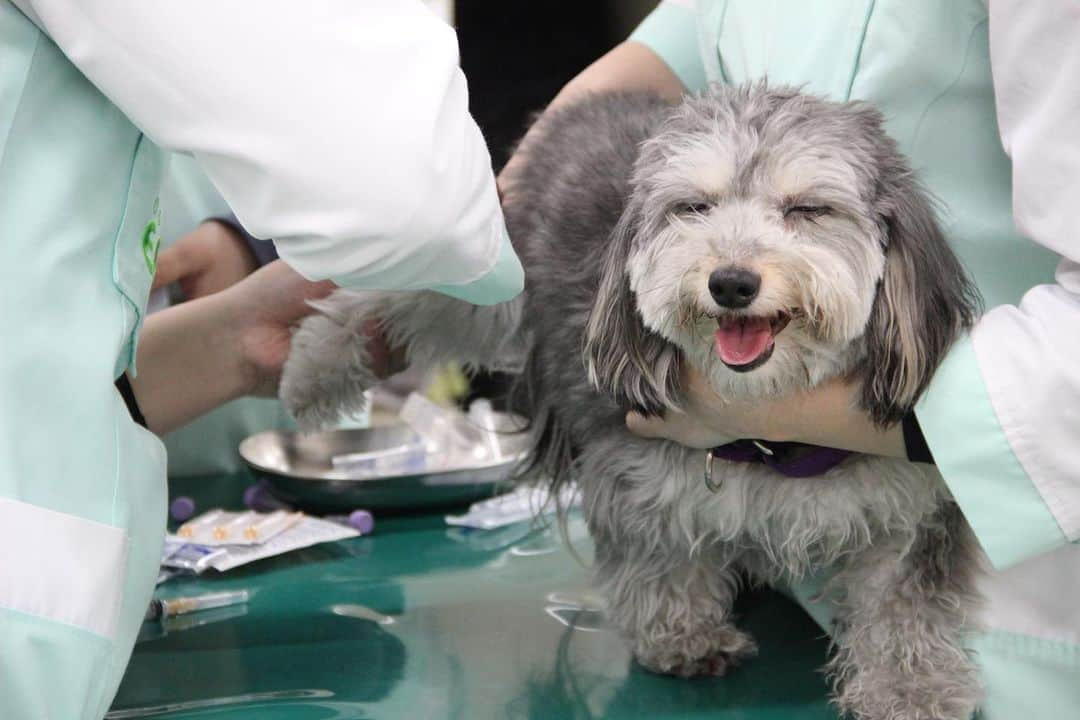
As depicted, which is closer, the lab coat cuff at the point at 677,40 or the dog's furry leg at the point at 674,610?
the dog's furry leg at the point at 674,610

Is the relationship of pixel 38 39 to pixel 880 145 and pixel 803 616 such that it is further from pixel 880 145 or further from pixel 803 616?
pixel 803 616

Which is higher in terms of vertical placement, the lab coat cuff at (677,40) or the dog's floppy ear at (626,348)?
the lab coat cuff at (677,40)

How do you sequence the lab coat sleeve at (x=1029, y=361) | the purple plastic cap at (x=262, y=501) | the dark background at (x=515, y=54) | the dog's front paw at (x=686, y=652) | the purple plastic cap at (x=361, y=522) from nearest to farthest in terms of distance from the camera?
the lab coat sleeve at (x=1029, y=361)
the dog's front paw at (x=686, y=652)
the purple plastic cap at (x=361, y=522)
the purple plastic cap at (x=262, y=501)
the dark background at (x=515, y=54)

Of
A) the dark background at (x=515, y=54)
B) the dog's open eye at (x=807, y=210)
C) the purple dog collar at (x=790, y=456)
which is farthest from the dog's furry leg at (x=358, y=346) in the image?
the dark background at (x=515, y=54)

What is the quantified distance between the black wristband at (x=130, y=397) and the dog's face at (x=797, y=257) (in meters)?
0.77

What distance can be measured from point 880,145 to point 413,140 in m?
0.53

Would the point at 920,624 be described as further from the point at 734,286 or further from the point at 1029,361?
the point at 734,286

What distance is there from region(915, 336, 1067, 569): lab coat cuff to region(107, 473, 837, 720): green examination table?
265mm

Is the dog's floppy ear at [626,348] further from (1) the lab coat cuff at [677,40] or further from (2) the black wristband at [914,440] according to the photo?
(1) the lab coat cuff at [677,40]

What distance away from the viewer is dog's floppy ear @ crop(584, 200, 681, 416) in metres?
1.31

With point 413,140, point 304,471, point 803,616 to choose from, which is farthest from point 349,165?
point 304,471

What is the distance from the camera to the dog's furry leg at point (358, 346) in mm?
1760

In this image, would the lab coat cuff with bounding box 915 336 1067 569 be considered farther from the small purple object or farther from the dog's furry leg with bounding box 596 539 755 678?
the small purple object

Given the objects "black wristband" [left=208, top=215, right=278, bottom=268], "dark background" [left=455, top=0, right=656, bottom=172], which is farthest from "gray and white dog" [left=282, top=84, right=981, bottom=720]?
"dark background" [left=455, top=0, right=656, bottom=172]
